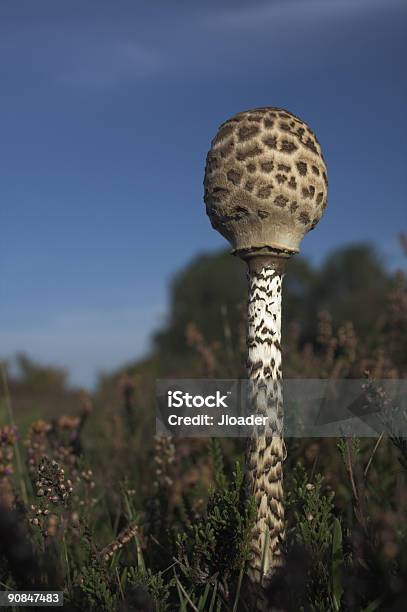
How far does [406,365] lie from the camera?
315 inches

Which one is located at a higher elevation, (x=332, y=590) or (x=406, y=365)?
(x=406, y=365)

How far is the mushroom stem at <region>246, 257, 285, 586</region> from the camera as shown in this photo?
3311 millimetres

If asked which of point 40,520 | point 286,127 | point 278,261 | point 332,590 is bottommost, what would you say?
point 332,590

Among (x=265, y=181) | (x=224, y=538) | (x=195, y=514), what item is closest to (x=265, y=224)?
(x=265, y=181)

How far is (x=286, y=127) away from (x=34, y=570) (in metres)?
2.41

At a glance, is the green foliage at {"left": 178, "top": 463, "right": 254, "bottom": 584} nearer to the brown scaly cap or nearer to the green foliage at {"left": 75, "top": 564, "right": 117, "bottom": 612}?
the green foliage at {"left": 75, "top": 564, "right": 117, "bottom": 612}

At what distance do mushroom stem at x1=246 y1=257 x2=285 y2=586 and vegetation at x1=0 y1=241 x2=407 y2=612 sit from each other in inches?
3.7

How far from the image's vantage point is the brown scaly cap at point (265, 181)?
325cm

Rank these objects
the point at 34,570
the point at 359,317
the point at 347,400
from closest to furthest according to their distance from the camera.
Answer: the point at 34,570, the point at 347,400, the point at 359,317

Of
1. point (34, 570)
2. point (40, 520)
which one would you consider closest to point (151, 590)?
point (40, 520)

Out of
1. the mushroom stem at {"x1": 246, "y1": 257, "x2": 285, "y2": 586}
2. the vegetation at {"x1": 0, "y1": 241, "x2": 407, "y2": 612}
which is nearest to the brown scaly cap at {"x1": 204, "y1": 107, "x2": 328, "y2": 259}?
the mushroom stem at {"x1": 246, "y1": 257, "x2": 285, "y2": 586}

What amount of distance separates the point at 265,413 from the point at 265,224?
1000 mm

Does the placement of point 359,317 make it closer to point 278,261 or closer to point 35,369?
point 35,369

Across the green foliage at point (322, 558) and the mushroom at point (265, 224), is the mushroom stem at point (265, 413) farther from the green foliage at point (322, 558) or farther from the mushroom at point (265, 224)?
the green foliage at point (322, 558)
